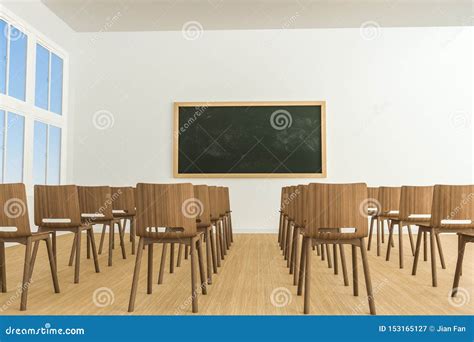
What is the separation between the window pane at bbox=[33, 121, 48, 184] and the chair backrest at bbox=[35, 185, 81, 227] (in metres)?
3.61

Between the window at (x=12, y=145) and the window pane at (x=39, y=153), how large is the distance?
0.44 m

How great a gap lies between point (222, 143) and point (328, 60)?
2483 millimetres

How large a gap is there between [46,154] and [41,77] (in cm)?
126

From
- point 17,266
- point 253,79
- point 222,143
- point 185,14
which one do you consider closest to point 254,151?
point 222,143

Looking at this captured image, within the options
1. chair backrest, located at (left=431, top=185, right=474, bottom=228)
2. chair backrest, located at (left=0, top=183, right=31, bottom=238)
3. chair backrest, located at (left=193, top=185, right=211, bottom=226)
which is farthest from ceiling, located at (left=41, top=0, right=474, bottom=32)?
chair backrest, located at (left=0, top=183, right=31, bottom=238)

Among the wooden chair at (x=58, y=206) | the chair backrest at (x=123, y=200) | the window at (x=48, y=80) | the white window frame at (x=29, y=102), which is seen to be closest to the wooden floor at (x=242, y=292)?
the wooden chair at (x=58, y=206)

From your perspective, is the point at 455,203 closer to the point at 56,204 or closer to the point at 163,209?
the point at 163,209

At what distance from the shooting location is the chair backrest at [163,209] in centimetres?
265

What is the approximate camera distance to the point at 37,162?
6773 mm

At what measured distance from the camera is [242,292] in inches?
121

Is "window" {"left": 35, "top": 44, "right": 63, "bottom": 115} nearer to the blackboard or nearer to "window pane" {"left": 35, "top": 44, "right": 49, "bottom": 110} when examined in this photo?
"window pane" {"left": 35, "top": 44, "right": 49, "bottom": 110}

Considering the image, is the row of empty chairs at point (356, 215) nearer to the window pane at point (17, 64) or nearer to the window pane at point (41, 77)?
the window pane at point (17, 64)
